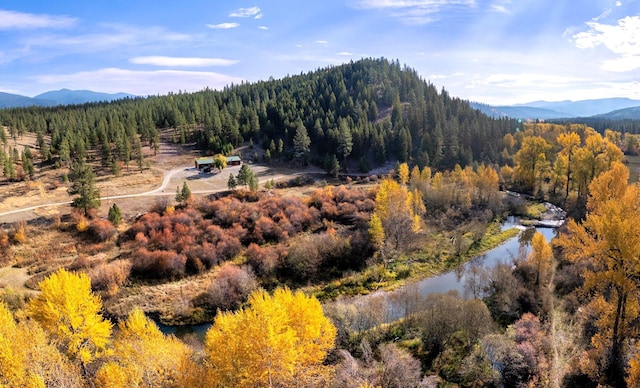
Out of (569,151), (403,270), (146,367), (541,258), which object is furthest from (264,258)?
(569,151)

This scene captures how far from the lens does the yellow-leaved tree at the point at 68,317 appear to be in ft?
88.0

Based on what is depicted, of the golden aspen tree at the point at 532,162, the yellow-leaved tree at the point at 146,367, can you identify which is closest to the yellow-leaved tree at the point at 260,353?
the yellow-leaved tree at the point at 146,367

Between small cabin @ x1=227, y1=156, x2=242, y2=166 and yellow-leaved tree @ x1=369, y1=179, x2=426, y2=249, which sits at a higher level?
small cabin @ x1=227, y1=156, x2=242, y2=166

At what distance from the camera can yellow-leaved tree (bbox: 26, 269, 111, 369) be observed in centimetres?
2681

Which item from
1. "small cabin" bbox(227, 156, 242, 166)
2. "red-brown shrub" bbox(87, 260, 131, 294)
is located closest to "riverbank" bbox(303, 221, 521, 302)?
"red-brown shrub" bbox(87, 260, 131, 294)

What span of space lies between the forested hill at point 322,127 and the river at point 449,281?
120 feet

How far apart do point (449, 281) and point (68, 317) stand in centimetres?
3979

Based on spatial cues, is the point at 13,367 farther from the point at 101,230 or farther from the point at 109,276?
the point at 101,230

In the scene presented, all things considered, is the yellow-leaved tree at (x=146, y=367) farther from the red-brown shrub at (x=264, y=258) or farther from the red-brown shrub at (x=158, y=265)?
the red-brown shrub at (x=158, y=265)

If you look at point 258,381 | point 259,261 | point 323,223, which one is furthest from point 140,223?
point 258,381

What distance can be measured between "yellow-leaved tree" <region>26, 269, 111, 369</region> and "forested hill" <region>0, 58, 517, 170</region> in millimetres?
71140

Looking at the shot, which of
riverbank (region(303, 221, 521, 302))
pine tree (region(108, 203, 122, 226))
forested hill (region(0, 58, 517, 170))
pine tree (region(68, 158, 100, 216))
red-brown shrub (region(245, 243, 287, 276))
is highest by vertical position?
forested hill (region(0, 58, 517, 170))

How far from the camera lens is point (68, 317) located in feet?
89.6

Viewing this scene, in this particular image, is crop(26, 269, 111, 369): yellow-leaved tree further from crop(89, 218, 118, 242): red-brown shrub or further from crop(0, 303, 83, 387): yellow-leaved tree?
crop(89, 218, 118, 242): red-brown shrub
